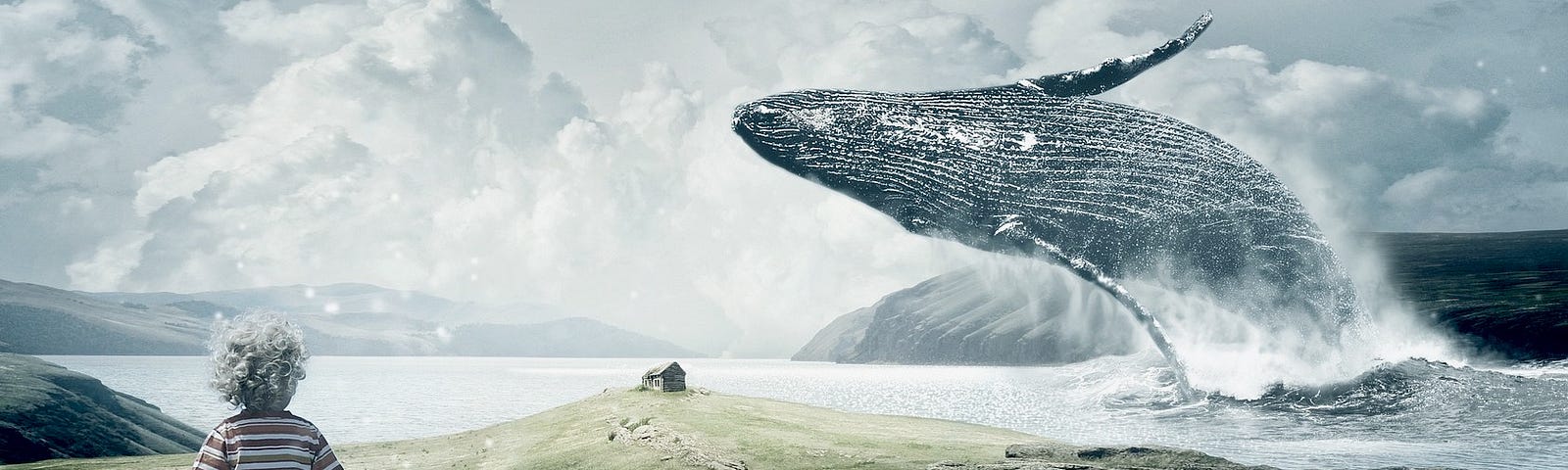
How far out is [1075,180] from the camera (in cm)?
1348

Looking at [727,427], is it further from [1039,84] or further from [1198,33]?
[1198,33]

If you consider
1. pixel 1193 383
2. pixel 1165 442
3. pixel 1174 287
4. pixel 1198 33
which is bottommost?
pixel 1165 442

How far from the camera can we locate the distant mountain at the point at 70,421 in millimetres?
29000

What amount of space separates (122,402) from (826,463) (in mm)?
37459

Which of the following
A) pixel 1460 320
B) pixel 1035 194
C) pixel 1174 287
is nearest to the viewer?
pixel 1035 194

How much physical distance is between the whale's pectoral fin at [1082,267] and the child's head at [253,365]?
10.9 meters

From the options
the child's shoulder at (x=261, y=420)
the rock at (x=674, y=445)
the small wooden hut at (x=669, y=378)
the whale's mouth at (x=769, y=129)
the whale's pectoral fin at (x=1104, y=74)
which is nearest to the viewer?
the child's shoulder at (x=261, y=420)

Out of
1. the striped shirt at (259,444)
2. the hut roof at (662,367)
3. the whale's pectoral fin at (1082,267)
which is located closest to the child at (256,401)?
the striped shirt at (259,444)

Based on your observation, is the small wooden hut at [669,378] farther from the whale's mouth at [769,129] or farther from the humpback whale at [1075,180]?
the whale's mouth at [769,129]

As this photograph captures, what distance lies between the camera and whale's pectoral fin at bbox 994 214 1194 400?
1302 centimetres

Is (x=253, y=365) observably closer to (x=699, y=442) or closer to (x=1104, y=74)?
(x=1104, y=74)

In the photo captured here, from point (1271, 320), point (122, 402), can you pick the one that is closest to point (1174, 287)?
point (1271, 320)

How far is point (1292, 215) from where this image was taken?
15.3 metres

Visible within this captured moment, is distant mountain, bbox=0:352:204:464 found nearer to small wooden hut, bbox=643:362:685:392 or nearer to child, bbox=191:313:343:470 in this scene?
small wooden hut, bbox=643:362:685:392
